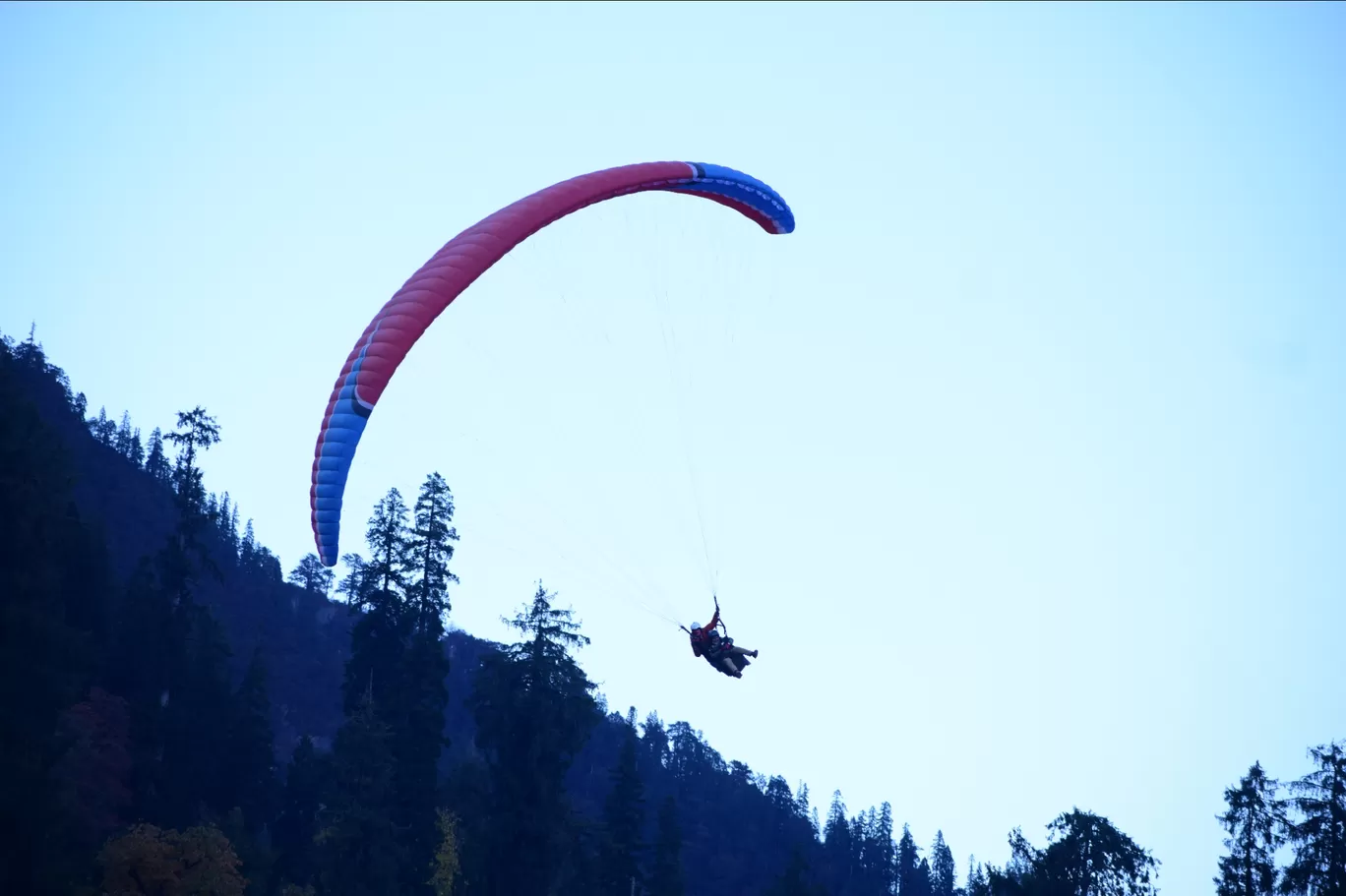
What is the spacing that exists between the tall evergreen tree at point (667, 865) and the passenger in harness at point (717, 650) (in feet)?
67.2

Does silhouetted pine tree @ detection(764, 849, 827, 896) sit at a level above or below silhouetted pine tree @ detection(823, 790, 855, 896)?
below

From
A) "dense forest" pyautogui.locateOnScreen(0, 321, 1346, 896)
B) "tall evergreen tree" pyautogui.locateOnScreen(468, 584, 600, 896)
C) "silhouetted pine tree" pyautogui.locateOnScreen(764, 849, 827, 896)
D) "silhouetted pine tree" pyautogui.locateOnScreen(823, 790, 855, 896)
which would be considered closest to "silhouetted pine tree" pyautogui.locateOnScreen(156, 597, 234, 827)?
"dense forest" pyautogui.locateOnScreen(0, 321, 1346, 896)

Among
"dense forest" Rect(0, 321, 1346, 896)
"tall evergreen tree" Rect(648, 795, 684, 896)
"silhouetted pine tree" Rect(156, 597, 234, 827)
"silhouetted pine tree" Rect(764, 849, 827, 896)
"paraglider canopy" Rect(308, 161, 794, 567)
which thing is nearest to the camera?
A: "paraglider canopy" Rect(308, 161, 794, 567)

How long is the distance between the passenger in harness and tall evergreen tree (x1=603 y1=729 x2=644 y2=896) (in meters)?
19.2

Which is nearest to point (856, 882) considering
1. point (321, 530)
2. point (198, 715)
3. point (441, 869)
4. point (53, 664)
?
point (441, 869)

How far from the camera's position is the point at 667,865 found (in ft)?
152

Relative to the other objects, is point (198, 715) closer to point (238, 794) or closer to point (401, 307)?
point (238, 794)

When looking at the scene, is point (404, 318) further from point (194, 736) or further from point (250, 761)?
point (250, 761)

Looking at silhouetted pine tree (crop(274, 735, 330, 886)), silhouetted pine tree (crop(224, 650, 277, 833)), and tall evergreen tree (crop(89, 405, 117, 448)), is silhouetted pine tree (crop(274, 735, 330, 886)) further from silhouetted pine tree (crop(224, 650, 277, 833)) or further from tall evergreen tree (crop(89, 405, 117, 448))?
tall evergreen tree (crop(89, 405, 117, 448))

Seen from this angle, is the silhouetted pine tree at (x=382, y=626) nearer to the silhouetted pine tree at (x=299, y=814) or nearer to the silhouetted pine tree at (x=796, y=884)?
A: the silhouetted pine tree at (x=299, y=814)

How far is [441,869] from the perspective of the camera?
44469mm

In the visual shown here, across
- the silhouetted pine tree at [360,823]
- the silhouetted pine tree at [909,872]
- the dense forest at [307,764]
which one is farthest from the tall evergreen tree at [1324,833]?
the silhouetted pine tree at [909,872]

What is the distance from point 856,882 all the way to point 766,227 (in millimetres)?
62974

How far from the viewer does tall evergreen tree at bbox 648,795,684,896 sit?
4592 cm
